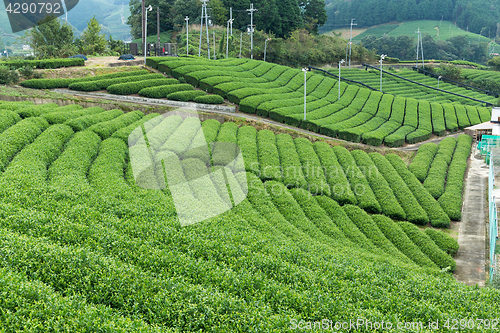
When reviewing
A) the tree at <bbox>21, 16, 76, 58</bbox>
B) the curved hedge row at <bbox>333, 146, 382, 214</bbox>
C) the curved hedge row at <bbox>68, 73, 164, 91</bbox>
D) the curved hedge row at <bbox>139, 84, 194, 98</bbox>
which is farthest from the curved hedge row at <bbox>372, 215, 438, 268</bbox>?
the tree at <bbox>21, 16, 76, 58</bbox>

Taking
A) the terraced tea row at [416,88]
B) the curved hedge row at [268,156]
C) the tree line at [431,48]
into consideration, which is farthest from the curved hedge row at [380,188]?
the tree line at [431,48]

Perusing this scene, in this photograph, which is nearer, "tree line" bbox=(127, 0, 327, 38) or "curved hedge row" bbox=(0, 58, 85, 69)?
"curved hedge row" bbox=(0, 58, 85, 69)

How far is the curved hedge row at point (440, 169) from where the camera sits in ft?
79.3

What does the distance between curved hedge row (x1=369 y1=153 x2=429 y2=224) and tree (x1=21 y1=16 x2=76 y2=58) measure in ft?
125

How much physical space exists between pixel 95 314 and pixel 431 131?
40193mm

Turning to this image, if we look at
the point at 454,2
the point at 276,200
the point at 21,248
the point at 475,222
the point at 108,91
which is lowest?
the point at 475,222

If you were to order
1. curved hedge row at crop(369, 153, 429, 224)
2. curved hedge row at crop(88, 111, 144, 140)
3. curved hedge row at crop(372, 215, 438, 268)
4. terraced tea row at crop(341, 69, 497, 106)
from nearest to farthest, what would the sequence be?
Answer: curved hedge row at crop(372, 215, 438, 268)
curved hedge row at crop(369, 153, 429, 224)
curved hedge row at crop(88, 111, 144, 140)
terraced tea row at crop(341, 69, 497, 106)

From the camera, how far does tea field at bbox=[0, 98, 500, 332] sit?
8.37 m

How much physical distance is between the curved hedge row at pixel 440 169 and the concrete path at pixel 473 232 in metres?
1.59

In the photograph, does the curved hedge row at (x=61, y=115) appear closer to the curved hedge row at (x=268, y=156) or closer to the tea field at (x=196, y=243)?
the tea field at (x=196, y=243)

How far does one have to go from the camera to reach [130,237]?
37.7 ft

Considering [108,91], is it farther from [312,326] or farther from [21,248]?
[312,326]

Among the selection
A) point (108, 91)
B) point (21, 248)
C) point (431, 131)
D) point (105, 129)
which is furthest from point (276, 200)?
point (431, 131)

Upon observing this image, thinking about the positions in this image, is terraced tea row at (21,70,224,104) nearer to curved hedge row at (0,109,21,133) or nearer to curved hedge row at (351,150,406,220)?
curved hedge row at (0,109,21,133)
